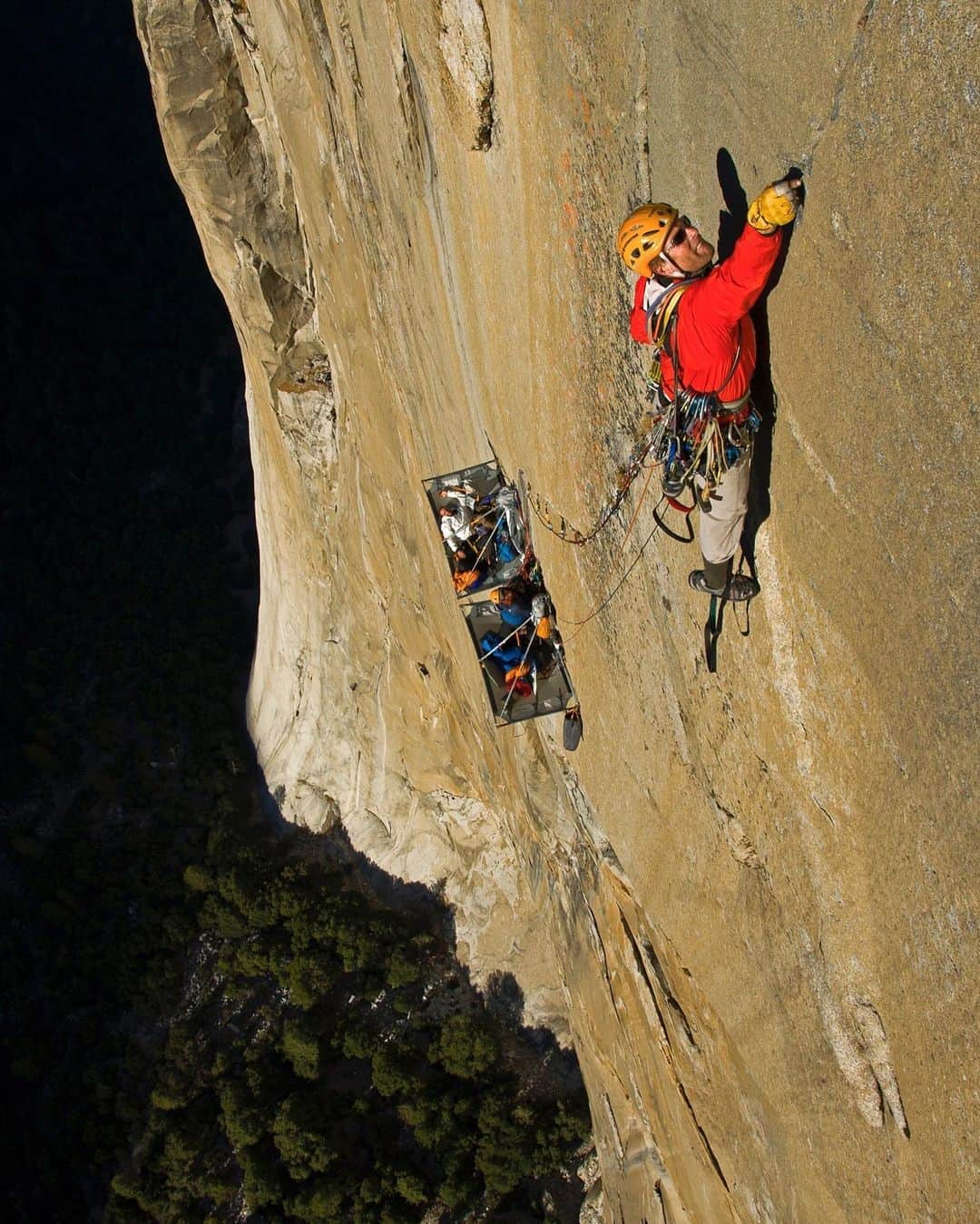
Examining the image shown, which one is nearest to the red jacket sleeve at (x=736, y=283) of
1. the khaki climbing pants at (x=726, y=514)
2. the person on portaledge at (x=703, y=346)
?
the person on portaledge at (x=703, y=346)

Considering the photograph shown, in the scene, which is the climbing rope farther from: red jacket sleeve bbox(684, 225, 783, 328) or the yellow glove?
the yellow glove

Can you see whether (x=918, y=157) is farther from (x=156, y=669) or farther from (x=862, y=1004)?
(x=156, y=669)

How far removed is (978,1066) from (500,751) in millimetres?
5490

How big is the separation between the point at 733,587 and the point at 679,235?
4.08 ft

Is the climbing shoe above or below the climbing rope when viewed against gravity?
below

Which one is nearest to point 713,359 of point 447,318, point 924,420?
point 924,420

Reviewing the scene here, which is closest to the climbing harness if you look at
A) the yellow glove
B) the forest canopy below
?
the yellow glove

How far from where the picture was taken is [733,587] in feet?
10.9

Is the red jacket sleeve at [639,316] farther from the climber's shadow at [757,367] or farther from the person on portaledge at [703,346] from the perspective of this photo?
the climber's shadow at [757,367]

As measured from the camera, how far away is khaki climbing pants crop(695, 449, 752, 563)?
3.10 m

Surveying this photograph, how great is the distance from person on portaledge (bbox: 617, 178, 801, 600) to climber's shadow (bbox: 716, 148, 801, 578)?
0.08 metres

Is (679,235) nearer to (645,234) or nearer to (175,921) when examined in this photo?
(645,234)

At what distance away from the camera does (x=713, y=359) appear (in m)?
2.86

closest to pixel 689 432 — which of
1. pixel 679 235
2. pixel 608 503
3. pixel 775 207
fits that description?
pixel 679 235
